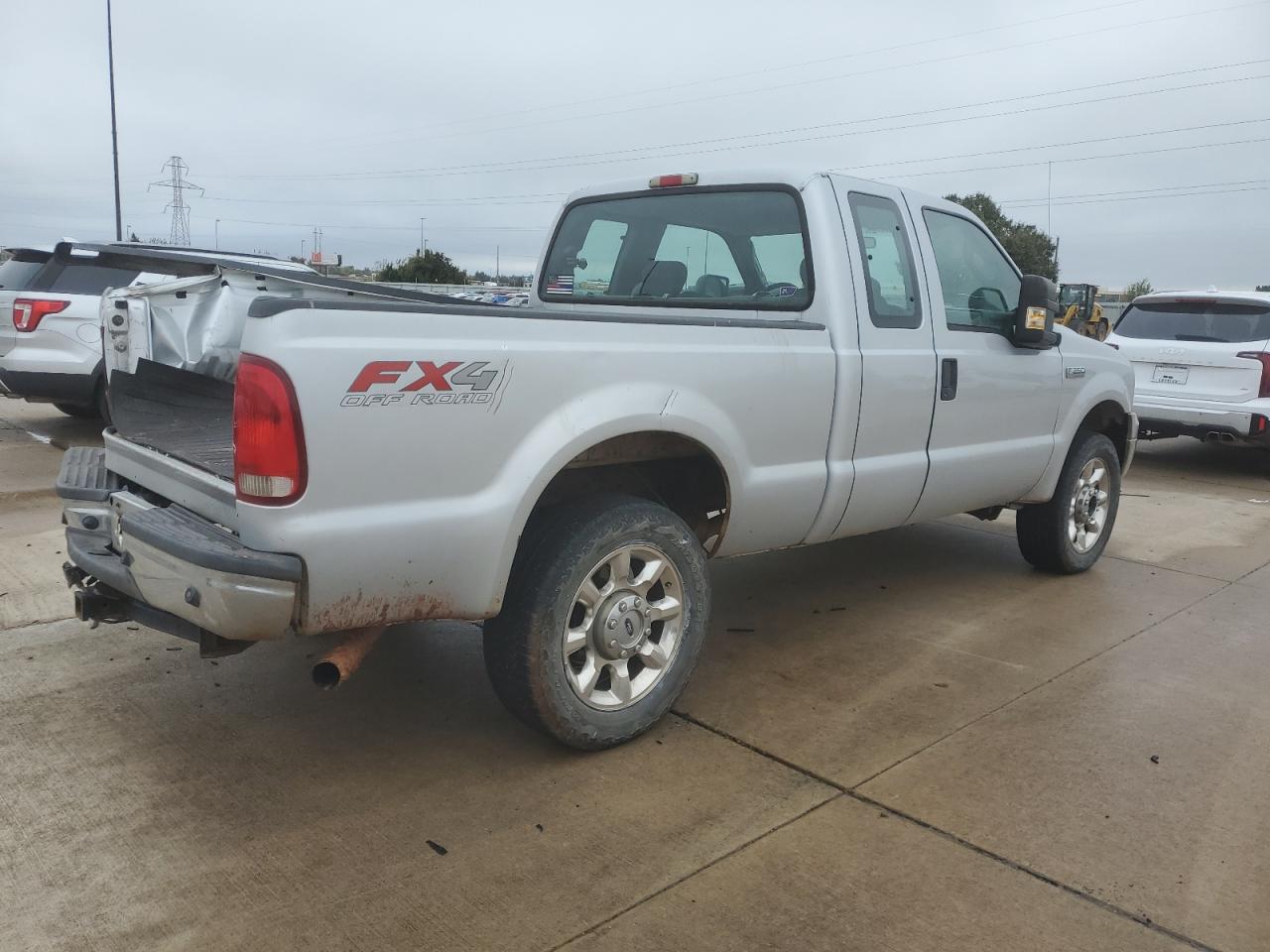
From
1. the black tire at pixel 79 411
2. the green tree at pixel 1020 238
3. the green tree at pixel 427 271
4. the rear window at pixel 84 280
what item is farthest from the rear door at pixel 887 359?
the green tree at pixel 1020 238

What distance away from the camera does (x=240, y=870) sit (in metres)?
2.76

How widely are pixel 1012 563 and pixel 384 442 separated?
14.8ft

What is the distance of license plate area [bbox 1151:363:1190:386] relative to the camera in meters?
9.49

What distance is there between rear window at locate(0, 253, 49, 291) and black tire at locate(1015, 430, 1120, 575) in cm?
817

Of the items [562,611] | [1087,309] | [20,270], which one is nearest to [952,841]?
[562,611]

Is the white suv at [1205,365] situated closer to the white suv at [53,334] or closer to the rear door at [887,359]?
the rear door at [887,359]

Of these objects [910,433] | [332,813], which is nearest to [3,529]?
[332,813]

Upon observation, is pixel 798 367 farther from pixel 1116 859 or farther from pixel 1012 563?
pixel 1012 563

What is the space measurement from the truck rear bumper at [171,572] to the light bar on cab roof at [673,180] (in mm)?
2565

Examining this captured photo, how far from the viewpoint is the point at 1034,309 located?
484 centimetres

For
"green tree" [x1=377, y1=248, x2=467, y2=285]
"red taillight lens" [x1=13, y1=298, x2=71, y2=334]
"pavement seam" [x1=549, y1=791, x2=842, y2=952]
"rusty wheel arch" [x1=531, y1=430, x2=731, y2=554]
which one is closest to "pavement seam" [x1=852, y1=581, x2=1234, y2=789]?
"pavement seam" [x1=549, y1=791, x2=842, y2=952]

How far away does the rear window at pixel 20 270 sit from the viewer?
29.3 ft

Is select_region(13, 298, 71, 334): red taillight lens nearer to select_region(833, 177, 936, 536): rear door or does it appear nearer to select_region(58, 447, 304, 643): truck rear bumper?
select_region(58, 447, 304, 643): truck rear bumper

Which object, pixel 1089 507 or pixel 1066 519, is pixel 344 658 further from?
pixel 1089 507
